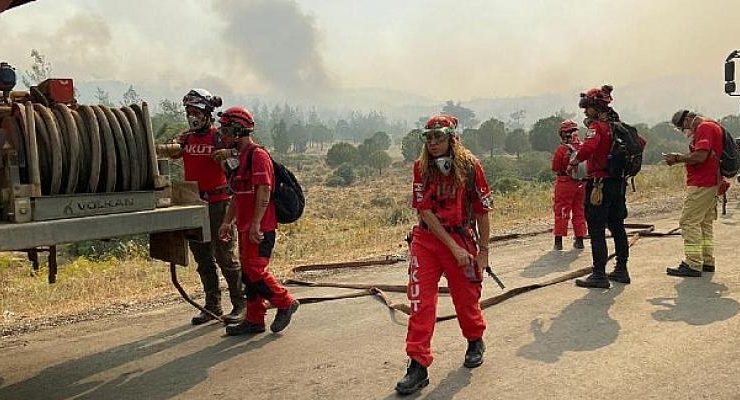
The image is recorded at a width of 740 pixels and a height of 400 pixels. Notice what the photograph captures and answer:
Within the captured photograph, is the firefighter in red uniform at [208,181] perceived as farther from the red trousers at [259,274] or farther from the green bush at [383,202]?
the green bush at [383,202]

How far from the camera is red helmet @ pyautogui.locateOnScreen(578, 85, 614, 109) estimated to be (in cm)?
685

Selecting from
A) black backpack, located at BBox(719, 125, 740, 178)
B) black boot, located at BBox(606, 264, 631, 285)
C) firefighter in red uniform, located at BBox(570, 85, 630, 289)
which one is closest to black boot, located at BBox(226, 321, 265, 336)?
firefighter in red uniform, located at BBox(570, 85, 630, 289)

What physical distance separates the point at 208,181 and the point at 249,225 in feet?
2.68

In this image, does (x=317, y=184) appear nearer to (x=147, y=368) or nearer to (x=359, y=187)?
(x=359, y=187)

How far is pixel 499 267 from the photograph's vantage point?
8.64 metres

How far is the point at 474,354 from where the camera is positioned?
4.82 m

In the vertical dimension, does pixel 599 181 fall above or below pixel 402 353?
above

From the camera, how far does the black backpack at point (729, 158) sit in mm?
7297

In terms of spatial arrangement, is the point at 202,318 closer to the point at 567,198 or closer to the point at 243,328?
the point at 243,328

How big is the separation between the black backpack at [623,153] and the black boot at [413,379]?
3393 mm

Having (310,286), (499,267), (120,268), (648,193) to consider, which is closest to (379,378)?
(310,286)

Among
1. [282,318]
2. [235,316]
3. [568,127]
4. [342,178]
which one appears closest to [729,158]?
[568,127]

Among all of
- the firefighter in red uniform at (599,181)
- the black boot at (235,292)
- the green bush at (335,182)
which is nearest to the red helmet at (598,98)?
the firefighter in red uniform at (599,181)

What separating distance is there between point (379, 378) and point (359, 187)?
171ft
